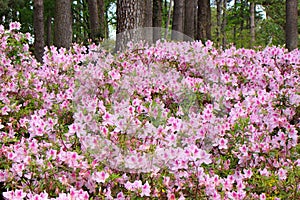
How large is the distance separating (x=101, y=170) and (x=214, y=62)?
2.03 meters

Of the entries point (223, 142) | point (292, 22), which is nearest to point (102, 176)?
point (223, 142)

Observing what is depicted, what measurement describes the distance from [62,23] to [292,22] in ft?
18.6

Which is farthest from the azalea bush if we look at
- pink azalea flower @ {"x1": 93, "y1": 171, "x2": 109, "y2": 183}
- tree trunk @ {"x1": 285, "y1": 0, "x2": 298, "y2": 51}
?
tree trunk @ {"x1": 285, "y1": 0, "x2": 298, "y2": 51}

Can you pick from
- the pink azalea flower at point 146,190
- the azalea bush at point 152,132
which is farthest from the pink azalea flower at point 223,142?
the pink azalea flower at point 146,190

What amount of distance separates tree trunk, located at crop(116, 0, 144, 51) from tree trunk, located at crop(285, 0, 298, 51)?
464 cm

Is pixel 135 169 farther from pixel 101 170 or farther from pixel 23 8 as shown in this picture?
pixel 23 8

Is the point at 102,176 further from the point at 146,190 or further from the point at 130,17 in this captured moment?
the point at 130,17

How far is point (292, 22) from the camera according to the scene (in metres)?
10.1

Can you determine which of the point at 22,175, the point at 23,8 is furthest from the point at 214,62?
the point at 23,8

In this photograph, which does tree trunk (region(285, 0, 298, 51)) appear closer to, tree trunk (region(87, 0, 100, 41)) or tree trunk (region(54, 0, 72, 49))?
tree trunk (region(54, 0, 72, 49))

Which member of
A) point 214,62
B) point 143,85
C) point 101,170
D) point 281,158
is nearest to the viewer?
point 101,170

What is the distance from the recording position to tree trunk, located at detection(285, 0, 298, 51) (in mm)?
9875

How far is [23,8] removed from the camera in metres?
24.2

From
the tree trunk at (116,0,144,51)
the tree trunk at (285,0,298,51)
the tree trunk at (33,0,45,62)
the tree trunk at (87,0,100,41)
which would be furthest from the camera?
the tree trunk at (87,0,100,41)
